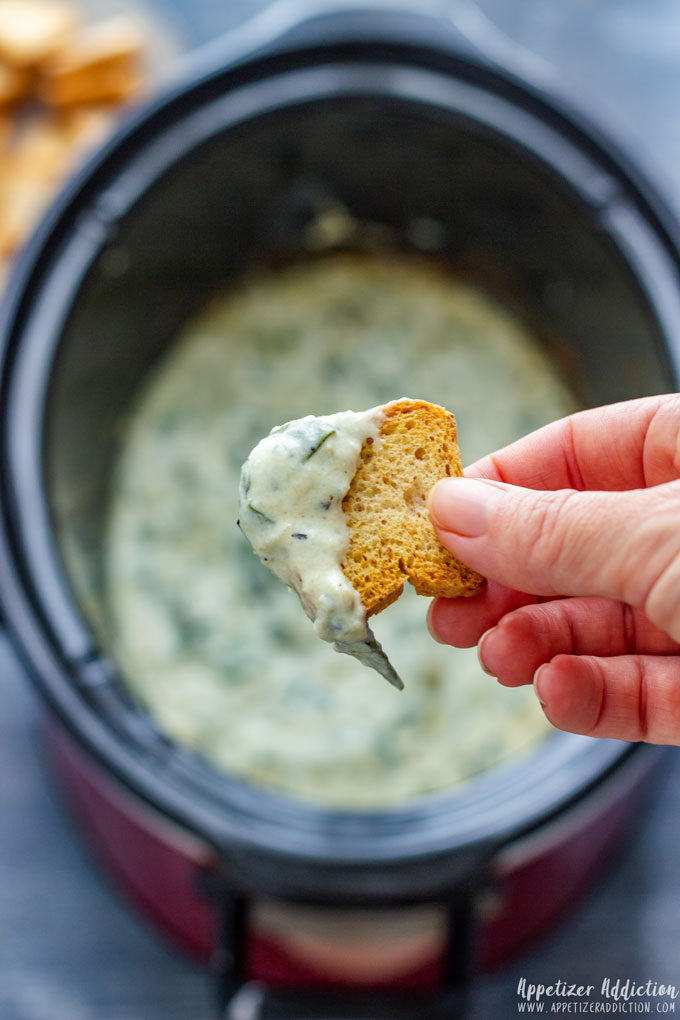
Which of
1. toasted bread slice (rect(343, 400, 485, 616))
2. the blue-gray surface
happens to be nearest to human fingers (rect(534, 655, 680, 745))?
toasted bread slice (rect(343, 400, 485, 616))

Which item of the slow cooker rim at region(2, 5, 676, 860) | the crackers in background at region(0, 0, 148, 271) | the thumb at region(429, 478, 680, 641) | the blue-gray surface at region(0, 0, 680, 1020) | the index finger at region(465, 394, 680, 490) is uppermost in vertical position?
the crackers in background at region(0, 0, 148, 271)

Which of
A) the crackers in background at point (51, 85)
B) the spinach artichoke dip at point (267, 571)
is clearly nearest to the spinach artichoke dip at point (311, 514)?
the spinach artichoke dip at point (267, 571)

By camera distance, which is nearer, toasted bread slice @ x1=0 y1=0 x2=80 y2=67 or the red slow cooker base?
the red slow cooker base

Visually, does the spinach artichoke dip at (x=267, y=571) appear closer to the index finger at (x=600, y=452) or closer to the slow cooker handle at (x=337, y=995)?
the slow cooker handle at (x=337, y=995)

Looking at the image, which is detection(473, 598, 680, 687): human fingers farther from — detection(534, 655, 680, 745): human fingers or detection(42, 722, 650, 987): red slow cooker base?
detection(42, 722, 650, 987): red slow cooker base

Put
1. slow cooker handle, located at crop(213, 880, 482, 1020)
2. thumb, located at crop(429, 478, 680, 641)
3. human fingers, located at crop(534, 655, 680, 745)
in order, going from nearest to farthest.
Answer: thumb, located at crop(429, 478, 680, 641), human fingers, located at crop(534, 655, 680, 745), slow cooker handle, located at crop(213, 880, 482, 1020)

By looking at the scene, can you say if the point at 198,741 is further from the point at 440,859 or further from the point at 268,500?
the point at 268,500
